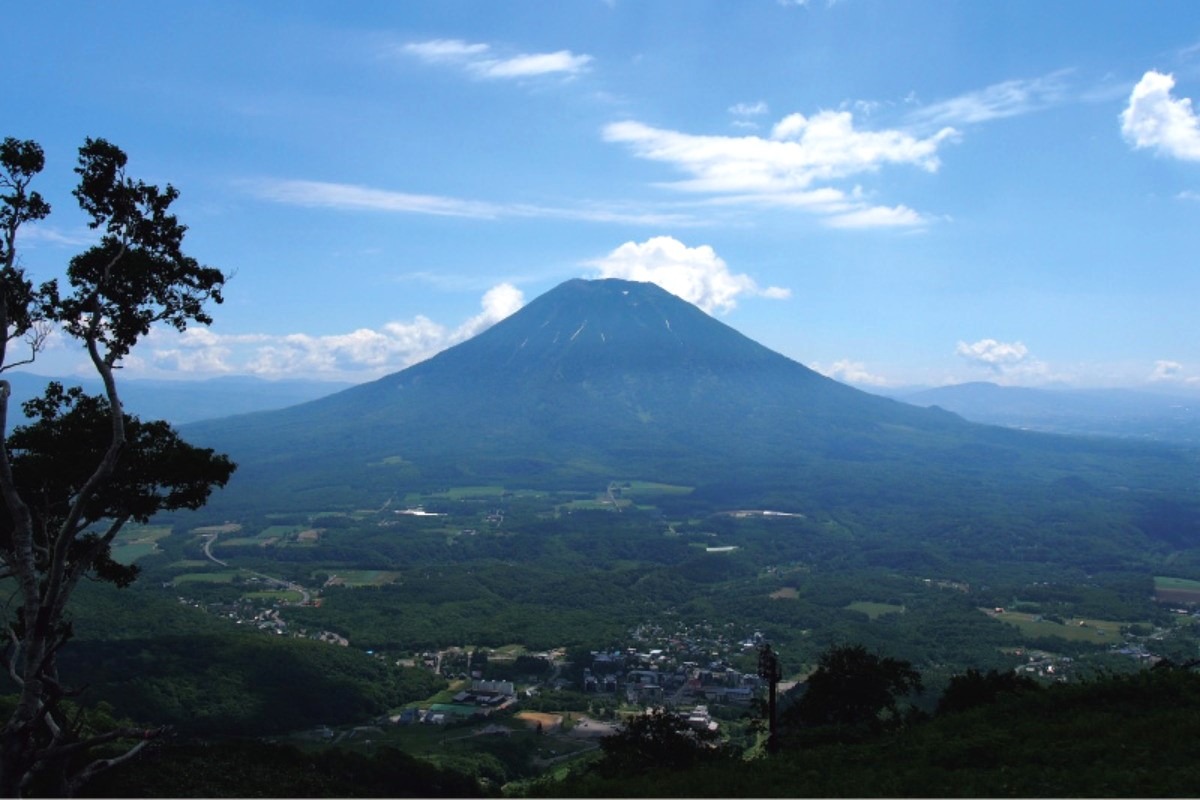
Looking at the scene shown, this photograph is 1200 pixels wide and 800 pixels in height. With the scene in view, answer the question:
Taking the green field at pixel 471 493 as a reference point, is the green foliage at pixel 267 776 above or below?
above

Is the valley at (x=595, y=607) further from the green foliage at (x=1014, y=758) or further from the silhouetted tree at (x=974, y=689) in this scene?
the green foliage at (x=1014, y=758)

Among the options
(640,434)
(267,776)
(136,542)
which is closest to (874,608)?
(267,776)

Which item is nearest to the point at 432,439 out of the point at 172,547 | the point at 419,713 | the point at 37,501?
the point at 172,547

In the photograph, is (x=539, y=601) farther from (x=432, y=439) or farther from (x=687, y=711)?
(x=432, y=439)

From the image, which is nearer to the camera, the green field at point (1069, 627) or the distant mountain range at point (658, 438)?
the green field at point (1069, 627)

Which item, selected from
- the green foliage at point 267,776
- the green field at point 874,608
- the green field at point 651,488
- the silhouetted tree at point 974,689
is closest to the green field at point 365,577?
the green field at point 874,608

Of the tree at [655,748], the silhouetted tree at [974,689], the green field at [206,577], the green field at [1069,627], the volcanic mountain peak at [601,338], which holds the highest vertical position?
the volcanic mountain peak at [601,338]
